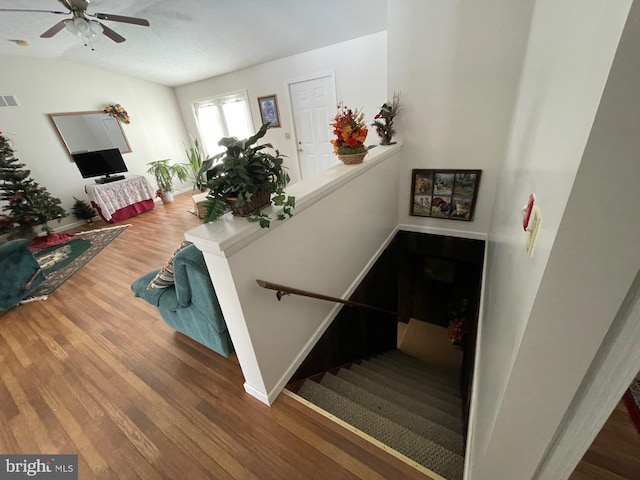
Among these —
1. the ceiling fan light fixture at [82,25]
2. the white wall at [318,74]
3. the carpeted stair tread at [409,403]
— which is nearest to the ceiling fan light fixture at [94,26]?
the ceiling fan light fixture at [82,25]

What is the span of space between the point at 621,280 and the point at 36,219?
5.67 metres

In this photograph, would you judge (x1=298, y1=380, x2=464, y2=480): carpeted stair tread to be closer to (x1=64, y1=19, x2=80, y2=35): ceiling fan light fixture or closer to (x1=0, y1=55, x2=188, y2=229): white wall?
(x1=64, y1=19, x2=80, y2=35): ceiling fan light fixture

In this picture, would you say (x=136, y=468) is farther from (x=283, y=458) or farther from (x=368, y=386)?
(x=368, y=386)

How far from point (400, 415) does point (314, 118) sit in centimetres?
412

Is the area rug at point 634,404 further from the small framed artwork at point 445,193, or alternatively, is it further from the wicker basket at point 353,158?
the wicker basket at point 353,158

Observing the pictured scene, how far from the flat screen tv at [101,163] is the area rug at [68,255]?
111 cm

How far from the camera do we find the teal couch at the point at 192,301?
1.35m

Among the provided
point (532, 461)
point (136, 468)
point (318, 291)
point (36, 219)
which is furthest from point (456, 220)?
point (36, 219)

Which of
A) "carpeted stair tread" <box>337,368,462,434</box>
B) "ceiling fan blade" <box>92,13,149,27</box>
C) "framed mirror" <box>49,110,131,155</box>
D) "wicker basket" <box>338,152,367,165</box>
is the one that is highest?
"ceiling fan blade" <box>92,13,149,27</box>

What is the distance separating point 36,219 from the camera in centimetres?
364

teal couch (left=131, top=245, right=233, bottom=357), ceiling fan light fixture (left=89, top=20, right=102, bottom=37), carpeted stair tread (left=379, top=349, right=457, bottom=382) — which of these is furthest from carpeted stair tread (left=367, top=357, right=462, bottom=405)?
ceiling fan light fixture (left=89, top=20, right=102, bottom=37)

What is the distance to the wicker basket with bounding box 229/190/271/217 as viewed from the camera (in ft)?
3.51

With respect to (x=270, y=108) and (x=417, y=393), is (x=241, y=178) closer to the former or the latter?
(x=417, y=393)

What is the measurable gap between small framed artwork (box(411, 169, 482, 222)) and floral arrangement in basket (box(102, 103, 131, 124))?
5.50 metres
